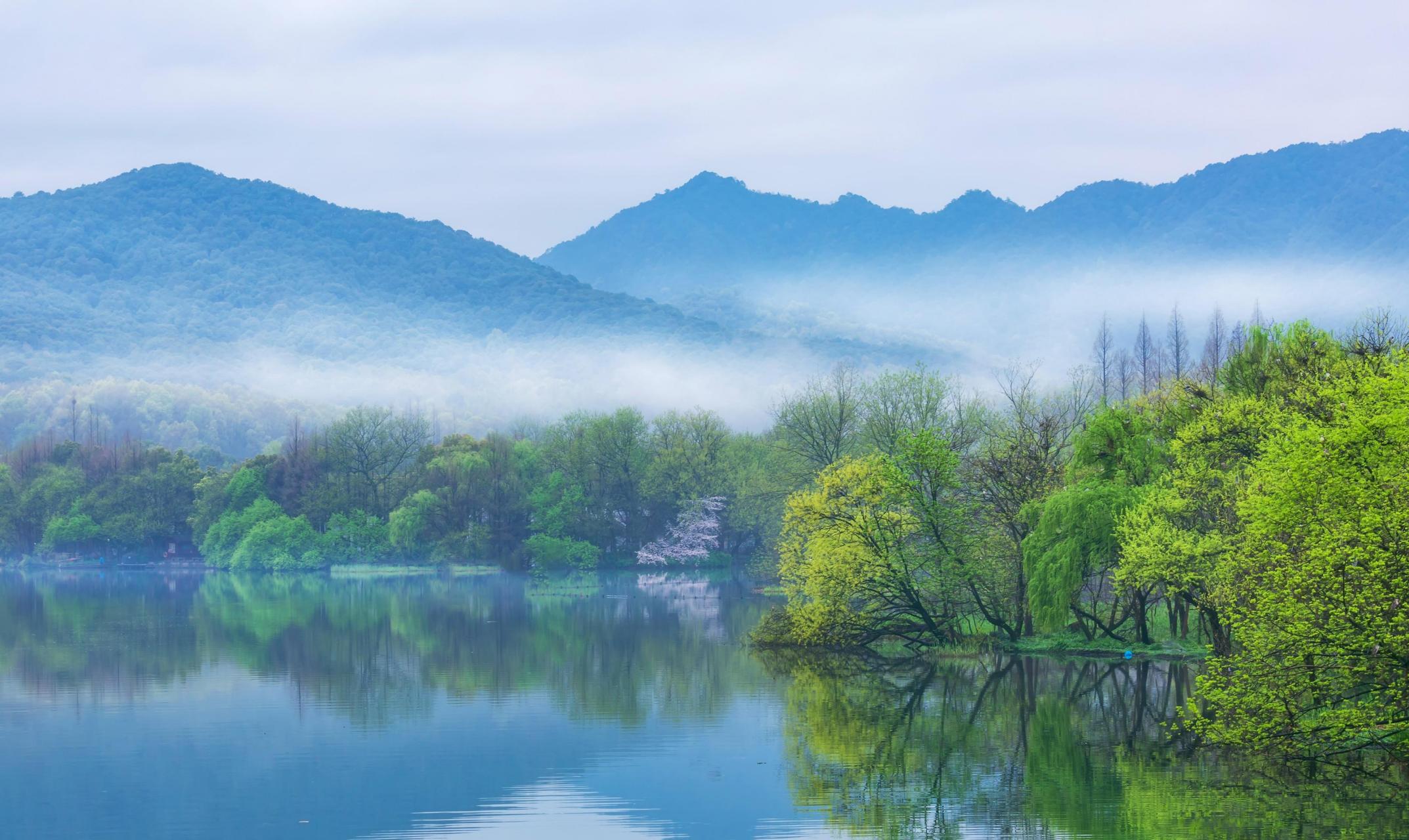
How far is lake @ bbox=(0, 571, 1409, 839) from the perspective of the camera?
26.2m

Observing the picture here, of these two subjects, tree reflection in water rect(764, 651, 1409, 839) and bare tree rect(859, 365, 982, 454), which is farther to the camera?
bare tree rect(859, 365, 982, 454)

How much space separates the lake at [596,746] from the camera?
1033 inches

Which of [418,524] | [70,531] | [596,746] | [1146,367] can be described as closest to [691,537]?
[418,524]

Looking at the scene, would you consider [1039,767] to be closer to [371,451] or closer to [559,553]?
[559,553]

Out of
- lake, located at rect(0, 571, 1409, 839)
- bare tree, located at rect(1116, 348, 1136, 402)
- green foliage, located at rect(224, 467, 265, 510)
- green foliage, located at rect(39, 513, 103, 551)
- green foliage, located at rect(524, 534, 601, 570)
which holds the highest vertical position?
bare tree, located at rect(1116, 348, 1136, 402)

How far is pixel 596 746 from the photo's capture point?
34.7m

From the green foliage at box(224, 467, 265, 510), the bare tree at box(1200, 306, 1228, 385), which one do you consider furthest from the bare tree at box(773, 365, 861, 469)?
the green foliage at box(224, 467, 265, 510)

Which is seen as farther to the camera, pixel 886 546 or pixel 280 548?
pixel 280 548

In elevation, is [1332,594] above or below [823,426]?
Result: below

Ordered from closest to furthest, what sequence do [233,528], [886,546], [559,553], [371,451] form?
[886,546] < [559,553] < [233,528] < [371,451]

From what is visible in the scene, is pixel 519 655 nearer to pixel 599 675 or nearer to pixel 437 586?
pixel 599 675

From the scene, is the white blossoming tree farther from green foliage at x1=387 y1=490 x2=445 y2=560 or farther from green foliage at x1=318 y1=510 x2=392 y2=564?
green foliage at x1=318 y1=510 x2=392 y2=564

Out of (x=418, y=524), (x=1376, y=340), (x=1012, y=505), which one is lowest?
(x=418, y=524)

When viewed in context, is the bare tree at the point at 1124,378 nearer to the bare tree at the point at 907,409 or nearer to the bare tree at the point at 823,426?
the bare tree at the point at 907,409
